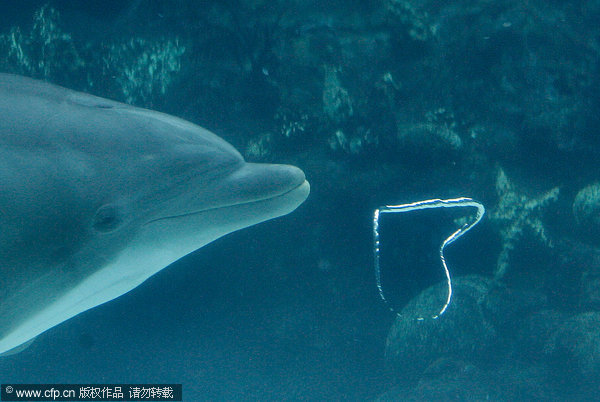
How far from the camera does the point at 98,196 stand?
224 cm

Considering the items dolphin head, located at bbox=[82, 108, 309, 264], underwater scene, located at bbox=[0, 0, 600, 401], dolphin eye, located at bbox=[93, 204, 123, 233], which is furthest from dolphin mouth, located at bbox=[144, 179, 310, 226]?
underwater scene, located at bbox=[0, 0, 600, 401]

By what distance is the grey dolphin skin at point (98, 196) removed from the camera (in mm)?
2133

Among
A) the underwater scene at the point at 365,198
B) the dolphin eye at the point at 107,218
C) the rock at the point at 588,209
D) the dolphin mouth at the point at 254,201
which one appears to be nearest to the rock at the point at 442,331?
the underwater scene at the point at 365,198

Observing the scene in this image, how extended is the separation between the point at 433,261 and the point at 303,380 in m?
3.04

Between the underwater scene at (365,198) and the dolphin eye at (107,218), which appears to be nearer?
the dolphin eye at (107,218)

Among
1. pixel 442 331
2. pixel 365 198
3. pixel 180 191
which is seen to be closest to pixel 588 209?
pixel 442 331

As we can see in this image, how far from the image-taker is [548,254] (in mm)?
7828

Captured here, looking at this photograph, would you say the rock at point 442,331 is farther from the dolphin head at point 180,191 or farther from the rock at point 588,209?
the dolphin head at point 180,191

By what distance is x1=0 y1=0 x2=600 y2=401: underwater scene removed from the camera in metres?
6.49

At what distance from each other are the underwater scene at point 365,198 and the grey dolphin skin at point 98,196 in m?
3.20

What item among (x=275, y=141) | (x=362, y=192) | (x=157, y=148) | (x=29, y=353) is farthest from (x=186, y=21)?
(x=29, y=353)

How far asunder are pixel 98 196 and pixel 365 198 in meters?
4.95

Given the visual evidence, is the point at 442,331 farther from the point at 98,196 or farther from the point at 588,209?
the point at 98,196

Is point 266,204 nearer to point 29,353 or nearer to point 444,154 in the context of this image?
point 444,154
